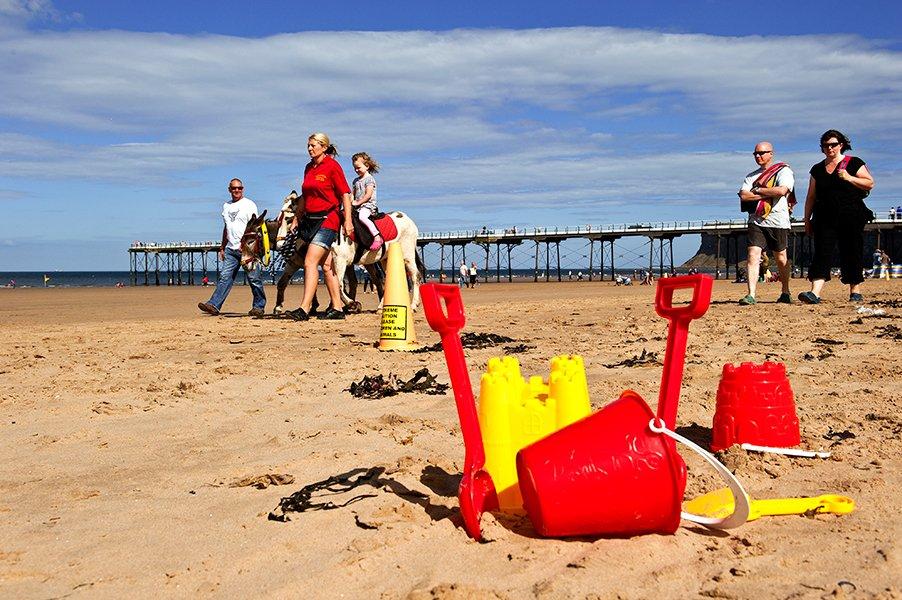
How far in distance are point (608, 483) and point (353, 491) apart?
3.40ft

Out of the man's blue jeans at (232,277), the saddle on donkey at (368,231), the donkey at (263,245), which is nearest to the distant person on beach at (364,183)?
the saddle on donkey at (368,231)

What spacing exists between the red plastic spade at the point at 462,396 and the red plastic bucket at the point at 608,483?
0.20 metres

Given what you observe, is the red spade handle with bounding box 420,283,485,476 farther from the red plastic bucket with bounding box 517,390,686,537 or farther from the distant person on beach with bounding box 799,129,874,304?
the distant person on beach with bounding box 799,129,874,304

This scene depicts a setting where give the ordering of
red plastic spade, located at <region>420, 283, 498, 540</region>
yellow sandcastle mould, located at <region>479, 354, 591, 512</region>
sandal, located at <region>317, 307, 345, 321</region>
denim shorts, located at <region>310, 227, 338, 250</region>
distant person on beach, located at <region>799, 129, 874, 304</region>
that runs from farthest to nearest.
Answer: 1. sandal, located at <region>317, 307, 345, 321</region>
2. denim shorts, located at <region>310, 227, 338, 250</region>
3. distant person on beach, located at <region>799, 129, 874, 304</region>
4. yellow sandcastle mould, located at <region>479, 354, 591, 512</region>
5. red plastic spade, located at <region>420, 283, 498, 540</region>

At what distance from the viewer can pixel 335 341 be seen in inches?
332

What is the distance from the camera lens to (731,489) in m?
2.93

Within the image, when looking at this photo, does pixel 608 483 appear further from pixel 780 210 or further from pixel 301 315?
pixel 780 210

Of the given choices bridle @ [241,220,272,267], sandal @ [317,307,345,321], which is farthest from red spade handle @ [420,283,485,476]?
bridle @ [241,220,272,267]

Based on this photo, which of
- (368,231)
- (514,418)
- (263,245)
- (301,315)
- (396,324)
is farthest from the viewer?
(263,245)

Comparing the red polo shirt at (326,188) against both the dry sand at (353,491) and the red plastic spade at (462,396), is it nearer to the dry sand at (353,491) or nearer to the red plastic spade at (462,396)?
the dry sand at (353,491)

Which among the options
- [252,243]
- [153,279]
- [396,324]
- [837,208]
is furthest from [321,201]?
[153,279]

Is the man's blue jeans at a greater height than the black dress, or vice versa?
the black dress

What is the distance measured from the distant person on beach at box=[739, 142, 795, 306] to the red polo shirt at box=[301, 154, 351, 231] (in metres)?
4.95

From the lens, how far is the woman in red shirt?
10.7 m
